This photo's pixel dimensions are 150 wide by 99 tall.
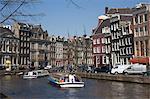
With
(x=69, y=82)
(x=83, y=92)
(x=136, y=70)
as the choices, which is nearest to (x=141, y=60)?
(x=136, y=70)

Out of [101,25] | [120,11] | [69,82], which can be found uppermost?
[120,11]

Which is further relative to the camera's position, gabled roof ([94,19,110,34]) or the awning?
gabled roof ([94,19,110,34])

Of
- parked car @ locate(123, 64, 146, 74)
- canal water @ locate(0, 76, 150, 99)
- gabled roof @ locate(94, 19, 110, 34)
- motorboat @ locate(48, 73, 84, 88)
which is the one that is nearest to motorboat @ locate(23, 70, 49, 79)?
gabled roof @ locate(94, 19, 110, 34)

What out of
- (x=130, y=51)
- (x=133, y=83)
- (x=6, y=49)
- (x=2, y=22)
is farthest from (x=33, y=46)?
(x=2, y=22)

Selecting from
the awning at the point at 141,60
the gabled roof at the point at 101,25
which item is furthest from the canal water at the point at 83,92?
the gabled roof at the point at 101,25

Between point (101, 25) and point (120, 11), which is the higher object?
point (120, 11)

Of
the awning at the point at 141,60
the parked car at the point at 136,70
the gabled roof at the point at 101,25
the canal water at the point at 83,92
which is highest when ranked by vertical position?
the gabled roof at the point at 101,25

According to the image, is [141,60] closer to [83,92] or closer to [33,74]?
[33,74]

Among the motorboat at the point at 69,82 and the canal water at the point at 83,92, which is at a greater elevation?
the motorboat at the point at 69,82

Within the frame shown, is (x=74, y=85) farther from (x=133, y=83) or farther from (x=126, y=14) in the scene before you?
(x=126, y=14)

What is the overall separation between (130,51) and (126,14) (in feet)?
46.9

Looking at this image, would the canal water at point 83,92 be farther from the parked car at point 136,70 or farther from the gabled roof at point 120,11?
the gabled roof at point 120,11

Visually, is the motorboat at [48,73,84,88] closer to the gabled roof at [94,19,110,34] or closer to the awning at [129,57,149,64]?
the awning at [129,57,149,64]

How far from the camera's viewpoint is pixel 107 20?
95625mm
